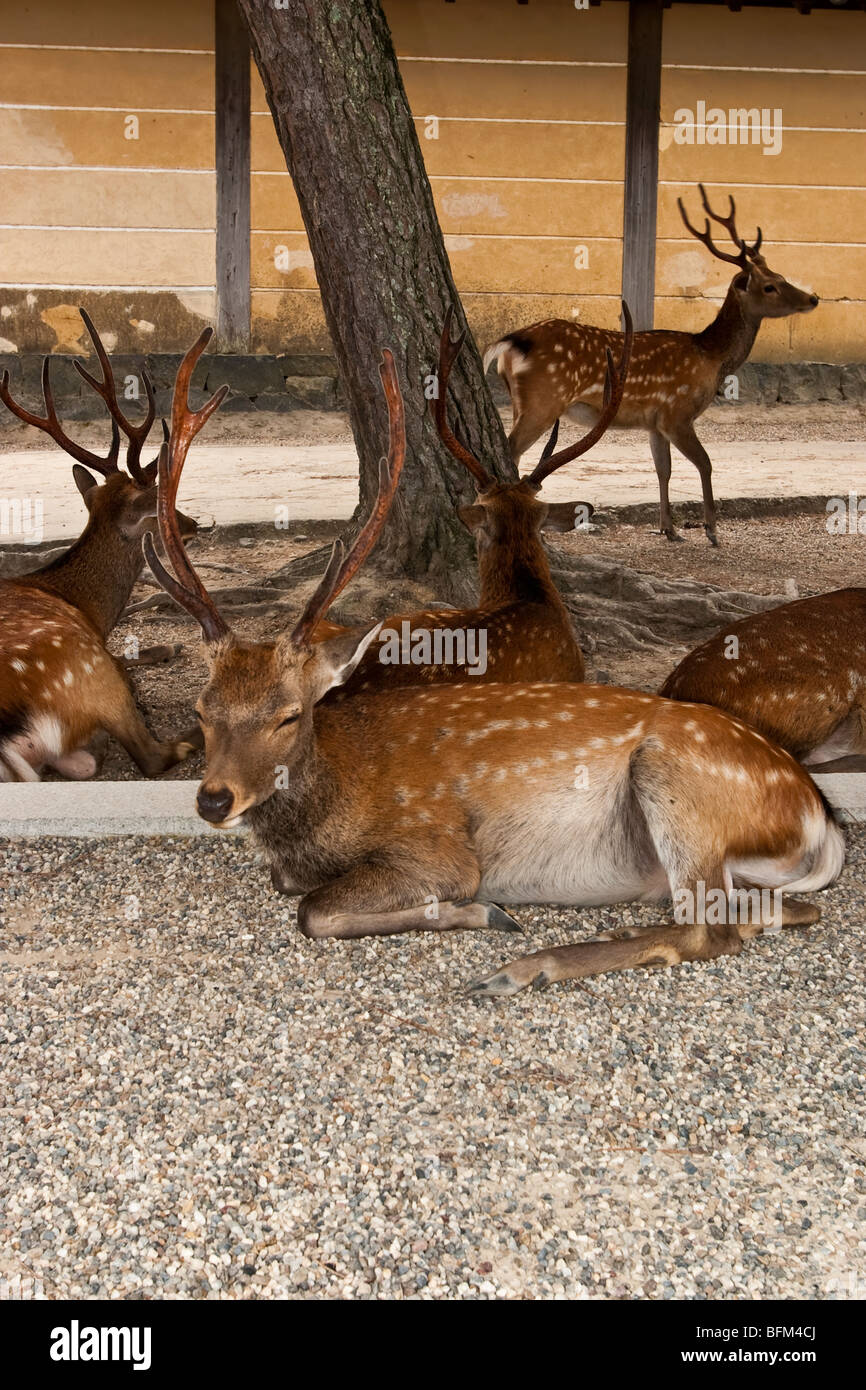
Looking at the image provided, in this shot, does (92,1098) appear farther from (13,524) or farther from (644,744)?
(13,524)

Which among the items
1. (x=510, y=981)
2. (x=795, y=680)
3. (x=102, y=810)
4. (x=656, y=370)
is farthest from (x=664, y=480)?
(x=510, y=981)

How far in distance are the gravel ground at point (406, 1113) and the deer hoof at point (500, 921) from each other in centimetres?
3

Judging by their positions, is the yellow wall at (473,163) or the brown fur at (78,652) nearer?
the brown fur at (78,652)

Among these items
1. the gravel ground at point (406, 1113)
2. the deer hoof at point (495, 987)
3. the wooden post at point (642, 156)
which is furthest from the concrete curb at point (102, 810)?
the wooden post at point (642, 156)

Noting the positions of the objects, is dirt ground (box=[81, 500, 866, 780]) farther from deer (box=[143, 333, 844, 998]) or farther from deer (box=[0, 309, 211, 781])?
deer (box=[143, 333, 844, 998])

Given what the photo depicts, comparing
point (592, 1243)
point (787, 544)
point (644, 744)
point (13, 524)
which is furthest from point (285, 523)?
point (592, 1243)

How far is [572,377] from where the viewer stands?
618 centimetres

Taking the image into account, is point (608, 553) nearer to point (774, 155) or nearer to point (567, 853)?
point (567, 853)

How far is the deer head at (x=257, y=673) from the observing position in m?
2.46

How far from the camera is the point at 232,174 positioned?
10.0 metres

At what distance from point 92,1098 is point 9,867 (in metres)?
0.90

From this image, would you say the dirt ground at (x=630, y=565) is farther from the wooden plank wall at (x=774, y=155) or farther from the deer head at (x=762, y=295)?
the wooden plank wall at (x=774, y=155)

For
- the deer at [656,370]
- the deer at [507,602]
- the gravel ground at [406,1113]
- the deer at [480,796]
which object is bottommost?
the gravel ground at [406,1113]

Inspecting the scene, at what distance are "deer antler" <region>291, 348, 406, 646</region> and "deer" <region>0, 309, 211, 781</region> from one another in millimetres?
365
